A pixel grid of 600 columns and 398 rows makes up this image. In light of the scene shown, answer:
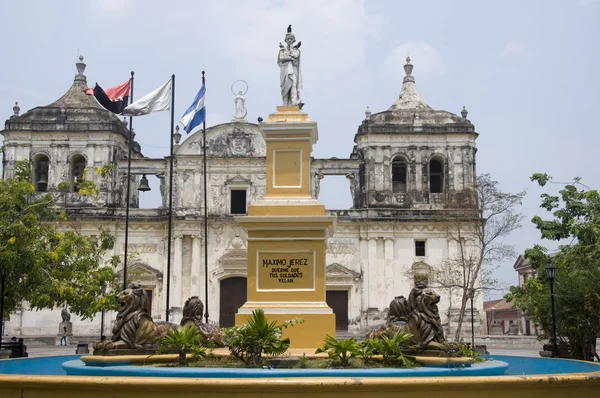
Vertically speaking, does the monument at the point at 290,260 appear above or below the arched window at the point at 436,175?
below

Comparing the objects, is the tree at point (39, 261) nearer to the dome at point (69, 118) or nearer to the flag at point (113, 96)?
the flag at point (113, 96)

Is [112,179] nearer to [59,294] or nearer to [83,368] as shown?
[59,294]

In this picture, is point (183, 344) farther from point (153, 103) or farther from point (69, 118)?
point (69, 118)

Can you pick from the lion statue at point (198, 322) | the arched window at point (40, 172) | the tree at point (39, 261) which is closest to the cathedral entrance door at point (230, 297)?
the arched window at point (40, 172)

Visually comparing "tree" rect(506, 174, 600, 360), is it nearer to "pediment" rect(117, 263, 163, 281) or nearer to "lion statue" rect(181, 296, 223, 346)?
"lion statue" rect(181, 296, 223, 346)

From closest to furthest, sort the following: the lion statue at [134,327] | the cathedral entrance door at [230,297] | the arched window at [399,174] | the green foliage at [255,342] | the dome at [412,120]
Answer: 1. the green foliage at [255,342]
2. the lion statue at [134,327]
3. the cathedral entrance door at [230,297]
4. the dome at [412,120]
5. the arched window at [399,174]

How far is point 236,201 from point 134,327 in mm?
26838

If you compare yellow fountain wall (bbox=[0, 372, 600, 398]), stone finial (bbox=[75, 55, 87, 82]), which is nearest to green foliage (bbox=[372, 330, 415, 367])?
yellow fountain wall (bbox=[0, 372, 600, 398])

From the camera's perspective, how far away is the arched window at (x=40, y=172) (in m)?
37.0

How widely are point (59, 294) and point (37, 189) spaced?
17.6m

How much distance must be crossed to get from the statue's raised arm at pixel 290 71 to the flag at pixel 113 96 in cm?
749

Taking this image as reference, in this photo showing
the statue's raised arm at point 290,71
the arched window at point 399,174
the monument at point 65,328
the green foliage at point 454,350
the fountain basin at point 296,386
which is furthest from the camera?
the arched window at point 399,174

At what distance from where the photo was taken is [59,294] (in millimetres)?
21109

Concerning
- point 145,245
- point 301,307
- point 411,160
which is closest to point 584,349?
point 301,307
